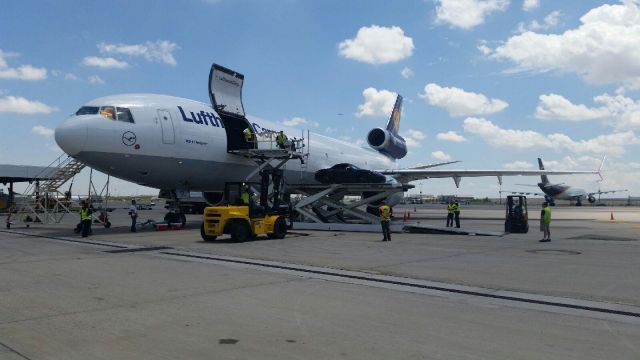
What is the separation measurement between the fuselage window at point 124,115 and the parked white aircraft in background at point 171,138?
0.03m

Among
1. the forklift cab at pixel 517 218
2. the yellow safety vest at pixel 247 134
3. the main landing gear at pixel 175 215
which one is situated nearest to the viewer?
the yellow safety vest at pixel 247 134

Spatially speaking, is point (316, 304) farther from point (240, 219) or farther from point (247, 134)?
point (247, 134)

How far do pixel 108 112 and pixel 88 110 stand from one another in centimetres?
76

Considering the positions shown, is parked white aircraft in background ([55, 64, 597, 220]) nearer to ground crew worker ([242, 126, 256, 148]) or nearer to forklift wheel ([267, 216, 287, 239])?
ground crew worker ([242, 126, 256, 148])

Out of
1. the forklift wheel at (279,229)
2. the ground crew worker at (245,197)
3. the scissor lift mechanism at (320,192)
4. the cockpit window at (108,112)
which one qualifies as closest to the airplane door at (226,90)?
the scissor lift mechanism at (320,192)

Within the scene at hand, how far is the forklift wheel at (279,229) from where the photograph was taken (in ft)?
57.5

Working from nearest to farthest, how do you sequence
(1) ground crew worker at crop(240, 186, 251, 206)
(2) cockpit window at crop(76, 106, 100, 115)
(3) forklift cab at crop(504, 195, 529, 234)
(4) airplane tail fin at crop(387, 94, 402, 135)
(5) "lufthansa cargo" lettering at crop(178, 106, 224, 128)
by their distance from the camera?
(1) ground crew worker at crop(240, 186, 251, 206) → (2) cockpit window at crop(76, 106, 100, 115) → (5) "lufthansa cargo" lettering at crop(178, 106, 224, 128) → (3) forklift cab at crop(504, 195, 529, 234) → (4) airplane tail fin at crop(387, 94, 402, 135)

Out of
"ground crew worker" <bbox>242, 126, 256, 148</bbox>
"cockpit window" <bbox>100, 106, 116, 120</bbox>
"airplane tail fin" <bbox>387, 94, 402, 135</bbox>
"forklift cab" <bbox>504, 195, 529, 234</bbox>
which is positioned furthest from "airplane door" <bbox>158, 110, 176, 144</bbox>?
"airplane tail fin" <bbox>387, 94, 402, 135</bbox>

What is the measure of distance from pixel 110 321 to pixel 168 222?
1679 cm

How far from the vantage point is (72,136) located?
17.0m

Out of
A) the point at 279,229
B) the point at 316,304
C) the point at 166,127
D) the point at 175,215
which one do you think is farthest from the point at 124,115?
the point at 316,304

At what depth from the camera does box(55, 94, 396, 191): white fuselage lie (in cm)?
1720

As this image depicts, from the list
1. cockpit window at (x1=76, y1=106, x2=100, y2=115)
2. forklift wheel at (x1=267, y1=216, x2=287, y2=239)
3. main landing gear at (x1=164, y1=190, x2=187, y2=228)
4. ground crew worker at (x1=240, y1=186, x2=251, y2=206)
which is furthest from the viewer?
main landing gear at (x1=164, y1=190, x2=187, y2=228)

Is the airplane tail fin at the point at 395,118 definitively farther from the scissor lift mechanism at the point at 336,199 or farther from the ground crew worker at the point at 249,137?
the ground crew worker at the point at 249,137
